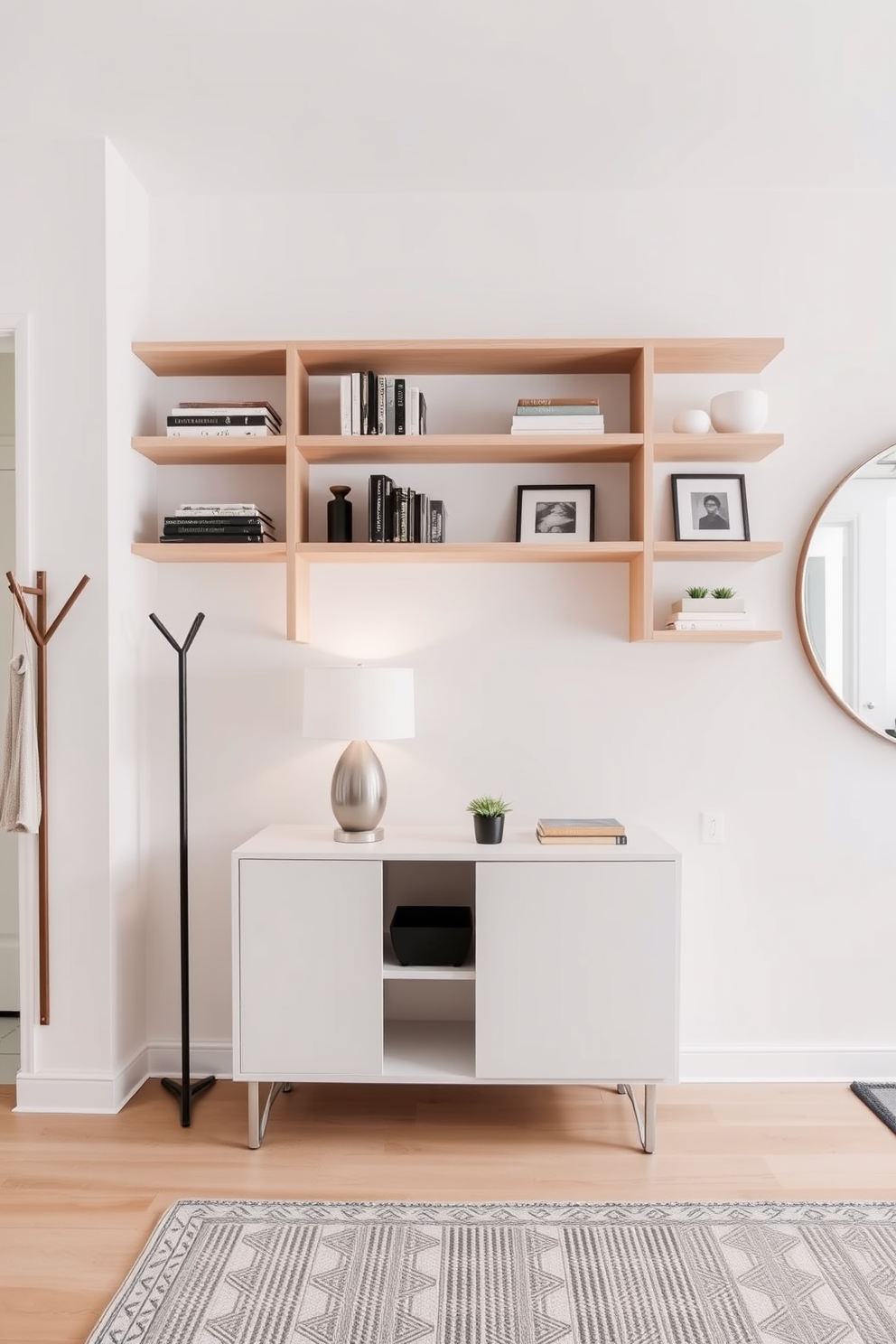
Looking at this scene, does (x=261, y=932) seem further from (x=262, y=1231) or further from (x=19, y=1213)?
(x=19, y=1213)

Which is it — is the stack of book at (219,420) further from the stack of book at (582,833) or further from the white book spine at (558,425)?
the stack of book at (582,833)

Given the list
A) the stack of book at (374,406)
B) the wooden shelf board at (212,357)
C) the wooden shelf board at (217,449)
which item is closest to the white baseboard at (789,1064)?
the stack of book at (374,406)

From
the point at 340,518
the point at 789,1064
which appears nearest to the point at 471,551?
the point at 340,518

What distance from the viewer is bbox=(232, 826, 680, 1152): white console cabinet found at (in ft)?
7.55

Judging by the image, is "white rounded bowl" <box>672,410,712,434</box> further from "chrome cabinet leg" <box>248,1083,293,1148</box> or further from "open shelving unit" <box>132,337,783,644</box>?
Result: "chrome cabinet leg" <box>248,1083,293,1148</box>

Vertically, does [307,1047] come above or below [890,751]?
below

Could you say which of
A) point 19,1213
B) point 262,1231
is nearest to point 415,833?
point 262,1231

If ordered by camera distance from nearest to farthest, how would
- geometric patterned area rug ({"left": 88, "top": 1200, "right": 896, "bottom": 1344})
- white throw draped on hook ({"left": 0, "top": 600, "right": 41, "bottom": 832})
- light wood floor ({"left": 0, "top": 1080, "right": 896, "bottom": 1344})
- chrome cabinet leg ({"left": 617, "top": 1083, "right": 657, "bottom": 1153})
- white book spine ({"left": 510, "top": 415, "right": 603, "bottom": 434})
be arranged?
geometric patterned area rug ({"left": 88, "top": 1200, "right": 896, "bottom": 1344}) < light wood floor ({"left": 0, "top": 1080, "right": 896, "bottom": 1344}) < chrome cabinet leg ({"left": 617, "top": 1083, "right": 657, "bottom": 1153}) < white throw draped on hook ({"left": 0, "top": 600, "right": 41, "bottom": 832}) < white book spine ({"left": 510, "top": 415, "right": 603, "bottom": 434})

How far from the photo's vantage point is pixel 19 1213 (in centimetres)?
206

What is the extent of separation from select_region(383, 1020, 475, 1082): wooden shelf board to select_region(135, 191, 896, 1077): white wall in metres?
0.62

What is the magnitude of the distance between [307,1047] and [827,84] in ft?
9.10

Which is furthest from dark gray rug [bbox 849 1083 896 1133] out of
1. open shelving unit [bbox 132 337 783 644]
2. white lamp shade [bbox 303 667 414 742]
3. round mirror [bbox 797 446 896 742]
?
white lamp shade [bbox 303 667 414 742]

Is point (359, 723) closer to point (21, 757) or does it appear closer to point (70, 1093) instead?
point (21, 757)

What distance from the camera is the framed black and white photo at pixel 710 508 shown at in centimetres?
271
